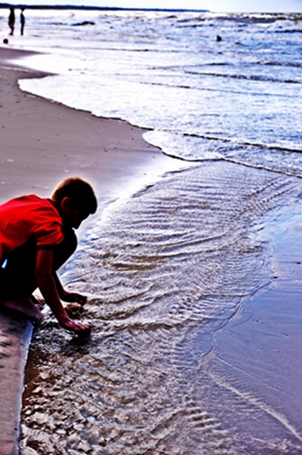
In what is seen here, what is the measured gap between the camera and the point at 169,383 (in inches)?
104

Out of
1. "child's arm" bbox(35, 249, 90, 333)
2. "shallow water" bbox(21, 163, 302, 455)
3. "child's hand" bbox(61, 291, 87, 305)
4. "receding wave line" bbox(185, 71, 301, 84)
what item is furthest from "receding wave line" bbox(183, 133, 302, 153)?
"receding wave line" bbox(185, 71, 301, 84)

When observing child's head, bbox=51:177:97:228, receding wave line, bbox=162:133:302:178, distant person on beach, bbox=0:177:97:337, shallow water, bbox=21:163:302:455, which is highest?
child's head, bbox=51:177:97:228

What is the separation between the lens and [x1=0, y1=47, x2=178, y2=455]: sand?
262cm

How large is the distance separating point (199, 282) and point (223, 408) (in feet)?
4.31

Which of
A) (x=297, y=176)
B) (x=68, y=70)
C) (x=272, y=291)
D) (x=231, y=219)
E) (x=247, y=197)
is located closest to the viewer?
(x=272, y=291)

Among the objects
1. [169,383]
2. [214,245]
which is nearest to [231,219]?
[214,245]

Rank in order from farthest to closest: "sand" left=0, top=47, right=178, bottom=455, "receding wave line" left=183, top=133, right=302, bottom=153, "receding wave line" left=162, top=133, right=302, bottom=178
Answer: "receding wave line" left=183, top=133, right=302, bottom=153
"receding wave line" left=162, top=133, right=302, bottom=178
"sand" left=0, top=47, right=178, bottom=455

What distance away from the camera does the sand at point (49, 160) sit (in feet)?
8.59

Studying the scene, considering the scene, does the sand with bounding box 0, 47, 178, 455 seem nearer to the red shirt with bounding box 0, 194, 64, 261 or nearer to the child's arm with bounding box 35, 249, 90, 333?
the child's arm with bounding box 35, 249, 90, 333

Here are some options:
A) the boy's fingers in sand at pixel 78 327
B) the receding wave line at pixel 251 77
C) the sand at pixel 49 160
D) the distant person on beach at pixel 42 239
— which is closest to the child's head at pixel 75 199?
the distant person on beach at pixel 42 239

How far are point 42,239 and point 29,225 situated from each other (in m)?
Result: 0.11

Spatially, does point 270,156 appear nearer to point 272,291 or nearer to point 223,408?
point 272,291

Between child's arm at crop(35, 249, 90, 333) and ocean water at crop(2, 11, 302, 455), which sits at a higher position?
child's arm at crop(35, 249, 90, 333)

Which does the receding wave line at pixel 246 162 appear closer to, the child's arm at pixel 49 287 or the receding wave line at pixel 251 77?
the child's arm at pixel 49 287
